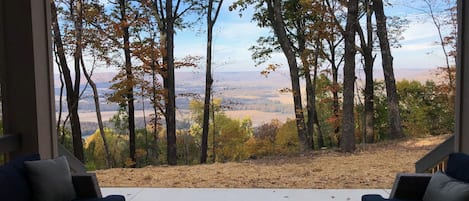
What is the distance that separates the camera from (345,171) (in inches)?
237

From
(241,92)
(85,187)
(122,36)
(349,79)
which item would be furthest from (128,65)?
(85,187)

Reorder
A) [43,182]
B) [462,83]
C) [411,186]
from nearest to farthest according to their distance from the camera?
[43,182] < [411,186] < [462,83]

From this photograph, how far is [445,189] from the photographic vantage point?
93.1 inches

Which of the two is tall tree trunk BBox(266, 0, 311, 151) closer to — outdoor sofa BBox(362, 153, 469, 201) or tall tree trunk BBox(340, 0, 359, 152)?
tall tree trunk BBox(340, 0, 359, 152)

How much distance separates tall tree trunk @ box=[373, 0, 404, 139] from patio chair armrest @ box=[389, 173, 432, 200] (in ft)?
12.8

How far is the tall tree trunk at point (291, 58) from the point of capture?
254 inches

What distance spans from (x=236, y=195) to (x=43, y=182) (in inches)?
85.0

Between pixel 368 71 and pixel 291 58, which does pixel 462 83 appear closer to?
pixel 368 71

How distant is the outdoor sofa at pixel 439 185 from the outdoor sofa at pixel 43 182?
80.6 inches

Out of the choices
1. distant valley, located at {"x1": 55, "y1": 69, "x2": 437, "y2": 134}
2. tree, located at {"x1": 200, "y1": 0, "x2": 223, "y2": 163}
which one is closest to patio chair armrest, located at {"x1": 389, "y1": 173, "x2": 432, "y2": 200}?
distant valley, located at {"x1": 55, "y1": 69, "x2": 437, "y2": 134}

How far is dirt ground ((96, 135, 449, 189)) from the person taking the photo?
582 centimetres

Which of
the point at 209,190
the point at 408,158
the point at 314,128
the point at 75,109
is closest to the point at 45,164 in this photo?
the point at 209,190

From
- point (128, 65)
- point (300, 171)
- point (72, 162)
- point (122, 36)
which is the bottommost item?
point (300, 171)

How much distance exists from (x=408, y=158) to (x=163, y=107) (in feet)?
13.5
